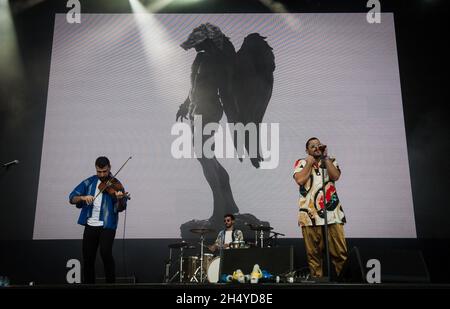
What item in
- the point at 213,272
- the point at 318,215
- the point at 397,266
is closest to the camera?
the point at 397,266

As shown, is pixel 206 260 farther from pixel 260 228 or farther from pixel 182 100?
pixel 182 100

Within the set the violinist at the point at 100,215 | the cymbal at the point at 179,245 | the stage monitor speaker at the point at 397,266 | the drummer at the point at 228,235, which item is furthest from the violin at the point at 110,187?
the stage monitor speaker at the point at 397,266

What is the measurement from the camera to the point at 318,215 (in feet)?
11.0

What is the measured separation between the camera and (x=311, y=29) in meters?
6.01

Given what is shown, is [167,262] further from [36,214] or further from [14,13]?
[14,13]

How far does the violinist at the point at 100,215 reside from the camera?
3.77 metres

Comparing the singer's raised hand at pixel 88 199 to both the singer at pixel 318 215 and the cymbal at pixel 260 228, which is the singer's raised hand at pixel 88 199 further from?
the cymbal at pixel 260 228

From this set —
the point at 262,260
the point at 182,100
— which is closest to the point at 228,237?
the point at 182,100

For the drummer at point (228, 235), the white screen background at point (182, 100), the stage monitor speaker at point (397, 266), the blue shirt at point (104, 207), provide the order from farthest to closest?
the white screen background at point (182, 100) → the drummer at point (228, 235) → the blue shirt at point (104, 207) → the stage monitor speaker at point (397, 266)

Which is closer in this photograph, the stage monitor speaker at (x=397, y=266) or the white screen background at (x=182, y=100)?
the stage monitor speaker at (x=397, y=266)

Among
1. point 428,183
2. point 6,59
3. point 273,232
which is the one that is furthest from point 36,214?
point 428,183

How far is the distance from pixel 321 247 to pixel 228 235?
2.12m

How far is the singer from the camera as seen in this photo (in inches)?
132

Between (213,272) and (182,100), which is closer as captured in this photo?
(213,272)
